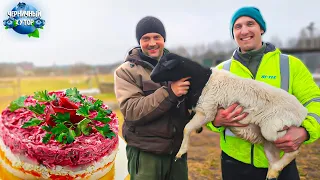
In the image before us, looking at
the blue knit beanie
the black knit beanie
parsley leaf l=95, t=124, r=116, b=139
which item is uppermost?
the blue knit beanie

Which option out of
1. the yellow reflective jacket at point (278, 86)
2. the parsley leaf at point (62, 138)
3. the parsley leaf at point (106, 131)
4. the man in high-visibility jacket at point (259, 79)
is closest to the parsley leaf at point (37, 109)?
the parsley leaf at point (62, 138)

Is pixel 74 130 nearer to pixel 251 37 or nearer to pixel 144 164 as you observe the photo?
pixel 144 164

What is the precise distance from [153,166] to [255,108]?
101 cm

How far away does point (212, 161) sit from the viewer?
5.79 metres

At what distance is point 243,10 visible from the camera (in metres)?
2.46

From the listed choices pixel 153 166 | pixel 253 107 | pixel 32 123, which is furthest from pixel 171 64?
pixel 32 123

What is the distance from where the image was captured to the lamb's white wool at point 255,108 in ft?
7.40

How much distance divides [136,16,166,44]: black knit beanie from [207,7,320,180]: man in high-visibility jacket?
2.19 ft

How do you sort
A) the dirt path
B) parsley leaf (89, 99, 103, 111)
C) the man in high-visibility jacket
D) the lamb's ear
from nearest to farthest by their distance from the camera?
the lamb's ear, the man in high-visibility jacket, parsley leaf (89, 99, 103, 111), the dirt path

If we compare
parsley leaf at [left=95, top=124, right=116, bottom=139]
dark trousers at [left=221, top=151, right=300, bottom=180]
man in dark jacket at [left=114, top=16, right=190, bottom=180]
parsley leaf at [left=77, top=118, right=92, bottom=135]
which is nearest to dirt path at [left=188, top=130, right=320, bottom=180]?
Result: dark trousers at [left=221, top=151, right=300, bottom=180]

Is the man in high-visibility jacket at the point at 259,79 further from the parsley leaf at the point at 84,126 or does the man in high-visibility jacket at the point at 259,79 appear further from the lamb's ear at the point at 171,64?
the parsley leaf at the point at 84,126

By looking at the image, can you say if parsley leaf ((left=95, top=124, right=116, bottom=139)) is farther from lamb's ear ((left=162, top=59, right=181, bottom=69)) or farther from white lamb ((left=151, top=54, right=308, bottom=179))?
lamb's ear ((left=162, top=59, right=181, bottom=69))

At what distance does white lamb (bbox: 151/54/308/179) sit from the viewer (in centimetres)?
225

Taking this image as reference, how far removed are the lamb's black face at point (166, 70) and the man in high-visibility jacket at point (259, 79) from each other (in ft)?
1.73
